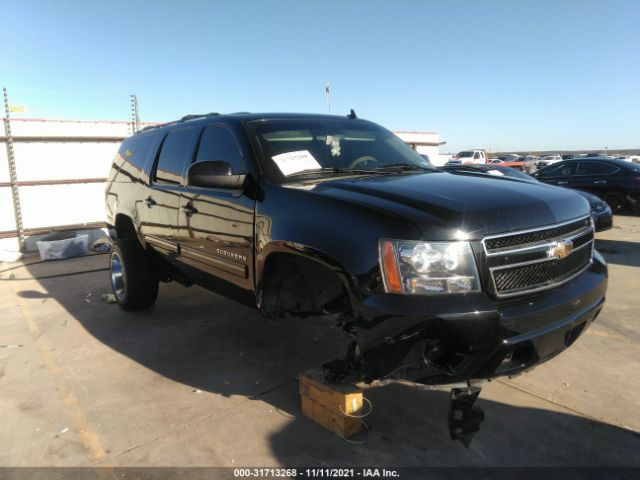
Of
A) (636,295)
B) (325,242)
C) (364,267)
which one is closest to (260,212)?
(325,242)

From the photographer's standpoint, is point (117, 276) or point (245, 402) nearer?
point (245, 402)

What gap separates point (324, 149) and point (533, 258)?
1.73 m

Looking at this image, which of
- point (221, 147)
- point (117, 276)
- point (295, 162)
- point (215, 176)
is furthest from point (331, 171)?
point (117, 276)

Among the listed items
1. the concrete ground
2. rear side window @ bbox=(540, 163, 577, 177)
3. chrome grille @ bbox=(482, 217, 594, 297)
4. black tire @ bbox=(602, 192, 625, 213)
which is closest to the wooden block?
the concrete ground

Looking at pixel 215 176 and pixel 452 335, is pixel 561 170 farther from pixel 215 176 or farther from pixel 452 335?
pixel 452 335

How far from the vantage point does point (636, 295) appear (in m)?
5.59

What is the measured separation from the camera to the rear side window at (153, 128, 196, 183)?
164 inches

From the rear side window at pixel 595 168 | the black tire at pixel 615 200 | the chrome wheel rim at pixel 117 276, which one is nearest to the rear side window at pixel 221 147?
the chrome wheel rim at pixel 117 276

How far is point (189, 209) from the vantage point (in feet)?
12.6

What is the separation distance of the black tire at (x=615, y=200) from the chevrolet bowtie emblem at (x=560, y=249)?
36.8 feet

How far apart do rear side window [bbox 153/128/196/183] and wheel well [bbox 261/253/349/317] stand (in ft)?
5.34

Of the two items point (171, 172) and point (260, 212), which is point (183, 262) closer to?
point (171, 172)

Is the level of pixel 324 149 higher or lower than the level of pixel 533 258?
higher

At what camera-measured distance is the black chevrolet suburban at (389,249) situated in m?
2.21
